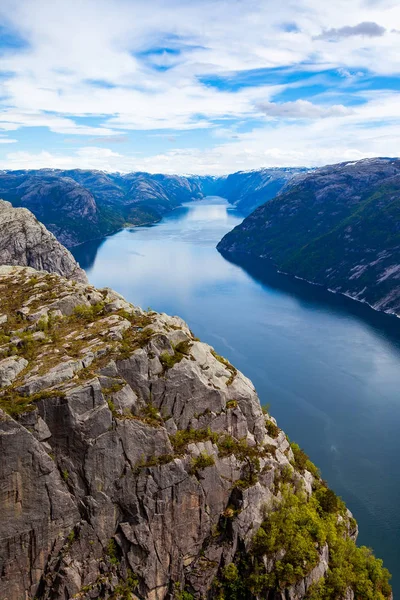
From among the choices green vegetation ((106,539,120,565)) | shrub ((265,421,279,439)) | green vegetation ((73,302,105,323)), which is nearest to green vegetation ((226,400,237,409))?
shrub ((265,421,279,439))

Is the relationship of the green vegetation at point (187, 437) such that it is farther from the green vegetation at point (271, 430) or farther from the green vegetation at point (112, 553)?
the green vegetation at point (112, 553)

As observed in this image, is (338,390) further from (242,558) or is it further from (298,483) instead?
(242,558)

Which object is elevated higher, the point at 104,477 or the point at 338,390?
the point at 104,477

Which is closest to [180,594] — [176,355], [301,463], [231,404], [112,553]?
[112,553]

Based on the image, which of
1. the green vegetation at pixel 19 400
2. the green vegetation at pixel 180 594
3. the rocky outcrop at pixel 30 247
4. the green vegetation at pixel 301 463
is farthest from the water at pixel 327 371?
the green vegetation at pixel 19 400

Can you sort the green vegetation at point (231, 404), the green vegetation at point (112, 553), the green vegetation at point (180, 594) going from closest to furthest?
1. the green vegetation at point (112, 553)
2. the green vegetation at point (180, 594)
3. the green vegetation at point (231, 404)

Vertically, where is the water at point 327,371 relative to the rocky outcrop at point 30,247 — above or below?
below

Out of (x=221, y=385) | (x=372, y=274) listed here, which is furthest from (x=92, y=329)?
(x=372, y=274)
